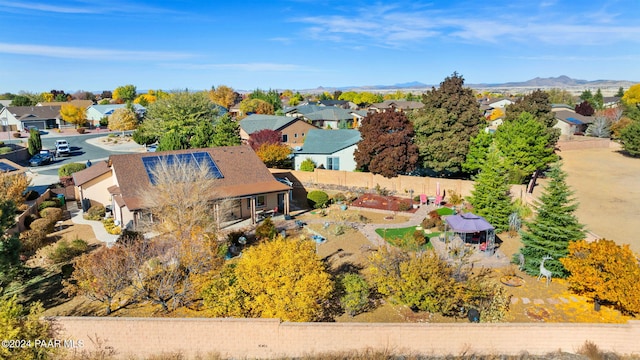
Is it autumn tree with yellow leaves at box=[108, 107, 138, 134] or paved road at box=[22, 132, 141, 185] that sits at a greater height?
autumn tree with yellow leaves at box=[108, 107, 138, 134]

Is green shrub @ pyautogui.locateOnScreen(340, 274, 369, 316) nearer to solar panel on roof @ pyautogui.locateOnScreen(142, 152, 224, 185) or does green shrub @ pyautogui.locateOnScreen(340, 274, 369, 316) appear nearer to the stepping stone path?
the stepping stone path

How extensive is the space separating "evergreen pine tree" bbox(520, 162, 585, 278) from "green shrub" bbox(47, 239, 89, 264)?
86.0ft

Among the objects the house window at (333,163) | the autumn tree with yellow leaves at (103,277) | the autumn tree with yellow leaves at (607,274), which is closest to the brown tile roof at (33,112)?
the house window at (333,163)

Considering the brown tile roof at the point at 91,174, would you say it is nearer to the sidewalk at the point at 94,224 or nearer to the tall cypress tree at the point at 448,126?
the sidewalk at the point at 94,224

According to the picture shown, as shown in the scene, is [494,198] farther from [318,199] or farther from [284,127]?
[284,127]

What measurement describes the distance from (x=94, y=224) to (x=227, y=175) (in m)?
10.5

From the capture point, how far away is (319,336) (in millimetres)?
16594

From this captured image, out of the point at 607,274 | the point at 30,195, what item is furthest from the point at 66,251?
the point at 607,274

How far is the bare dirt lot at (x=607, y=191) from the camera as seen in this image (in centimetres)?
2897

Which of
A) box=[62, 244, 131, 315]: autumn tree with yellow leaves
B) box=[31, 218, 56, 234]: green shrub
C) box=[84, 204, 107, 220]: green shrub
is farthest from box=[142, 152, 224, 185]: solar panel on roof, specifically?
box=[62, 244, 131, 315]: autumn tree with yellow leaves

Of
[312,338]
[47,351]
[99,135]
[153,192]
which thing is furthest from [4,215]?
[99,135]

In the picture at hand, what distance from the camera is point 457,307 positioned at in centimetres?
1909

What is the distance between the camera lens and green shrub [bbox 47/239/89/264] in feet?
82.5

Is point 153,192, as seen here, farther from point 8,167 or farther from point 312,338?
point 8,167
